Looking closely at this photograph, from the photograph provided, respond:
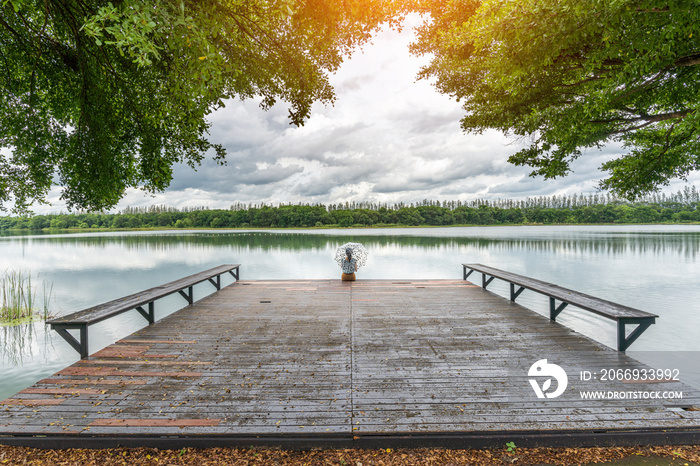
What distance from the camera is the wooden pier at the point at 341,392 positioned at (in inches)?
94.5

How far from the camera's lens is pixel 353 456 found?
2281 mm

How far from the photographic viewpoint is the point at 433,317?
213 inches

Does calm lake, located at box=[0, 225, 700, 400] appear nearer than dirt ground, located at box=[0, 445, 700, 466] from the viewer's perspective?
No

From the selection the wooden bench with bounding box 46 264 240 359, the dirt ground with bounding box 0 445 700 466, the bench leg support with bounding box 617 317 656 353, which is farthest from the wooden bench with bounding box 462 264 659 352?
the wooden bench with bounding box 46 264 240 359

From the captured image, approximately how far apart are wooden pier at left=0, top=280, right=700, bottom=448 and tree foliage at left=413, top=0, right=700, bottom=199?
4479mm

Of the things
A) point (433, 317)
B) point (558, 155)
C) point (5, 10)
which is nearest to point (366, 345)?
point (433, 317)

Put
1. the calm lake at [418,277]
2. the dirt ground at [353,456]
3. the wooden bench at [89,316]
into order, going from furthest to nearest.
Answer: the calm lake at [418,277], the wooden bench at [89,316], the dirt ground at [353,456]

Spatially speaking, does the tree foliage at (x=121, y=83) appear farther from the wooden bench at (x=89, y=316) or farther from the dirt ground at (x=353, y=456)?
the dirt ground at (x=353, y=456)

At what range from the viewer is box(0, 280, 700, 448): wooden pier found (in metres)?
2.40

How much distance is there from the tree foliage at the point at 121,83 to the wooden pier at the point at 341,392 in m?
2.99

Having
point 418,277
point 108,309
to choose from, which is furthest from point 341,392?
point 418,277

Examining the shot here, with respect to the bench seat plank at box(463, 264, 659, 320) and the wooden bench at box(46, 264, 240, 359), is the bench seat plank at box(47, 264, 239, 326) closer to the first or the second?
the wooden bench at box(46, 264, 240, 359)

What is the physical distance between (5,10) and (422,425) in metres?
7.59

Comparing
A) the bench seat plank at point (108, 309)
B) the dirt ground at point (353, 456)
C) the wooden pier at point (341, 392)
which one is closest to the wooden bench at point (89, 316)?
the bench seat plank at point (108, 309)
